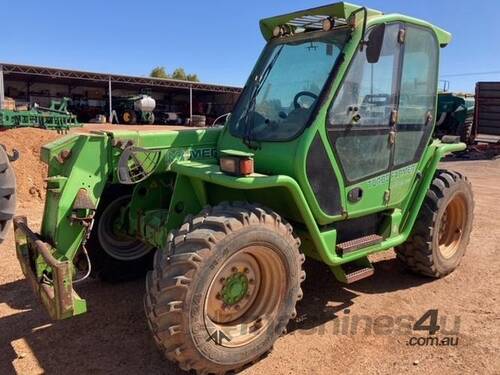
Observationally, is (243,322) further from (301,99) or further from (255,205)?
(301,99)

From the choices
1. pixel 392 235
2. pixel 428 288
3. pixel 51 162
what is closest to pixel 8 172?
pixel 51 162

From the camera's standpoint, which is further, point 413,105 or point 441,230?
point 441,230

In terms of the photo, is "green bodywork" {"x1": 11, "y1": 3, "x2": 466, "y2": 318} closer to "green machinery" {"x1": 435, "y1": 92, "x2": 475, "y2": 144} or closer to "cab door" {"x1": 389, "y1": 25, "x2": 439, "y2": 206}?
"cab door" {"x1": 389, "y1": 25, "x2": 439, "y2": 206}

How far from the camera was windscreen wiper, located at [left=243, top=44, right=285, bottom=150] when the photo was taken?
3.83 m

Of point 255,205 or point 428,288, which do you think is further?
point 428,288

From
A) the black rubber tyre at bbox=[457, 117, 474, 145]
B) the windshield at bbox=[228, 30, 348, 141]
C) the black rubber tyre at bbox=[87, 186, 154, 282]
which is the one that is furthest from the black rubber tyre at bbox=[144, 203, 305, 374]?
the black rubber tyre at bbox=[457, 117, 474, 145]

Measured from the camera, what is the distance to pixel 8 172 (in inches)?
194

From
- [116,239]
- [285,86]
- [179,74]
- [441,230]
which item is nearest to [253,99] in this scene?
[285,86]

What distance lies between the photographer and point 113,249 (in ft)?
15.0

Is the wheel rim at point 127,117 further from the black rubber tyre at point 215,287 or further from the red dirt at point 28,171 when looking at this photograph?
the black rubber tyre at point 215,287

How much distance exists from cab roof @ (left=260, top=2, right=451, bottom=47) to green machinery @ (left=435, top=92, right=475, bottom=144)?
49.7 ft

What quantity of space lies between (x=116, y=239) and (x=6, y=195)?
1.36m

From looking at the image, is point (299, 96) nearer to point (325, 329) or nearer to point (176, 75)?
point (325, 329)

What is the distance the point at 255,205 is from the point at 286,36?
171 centimetres
